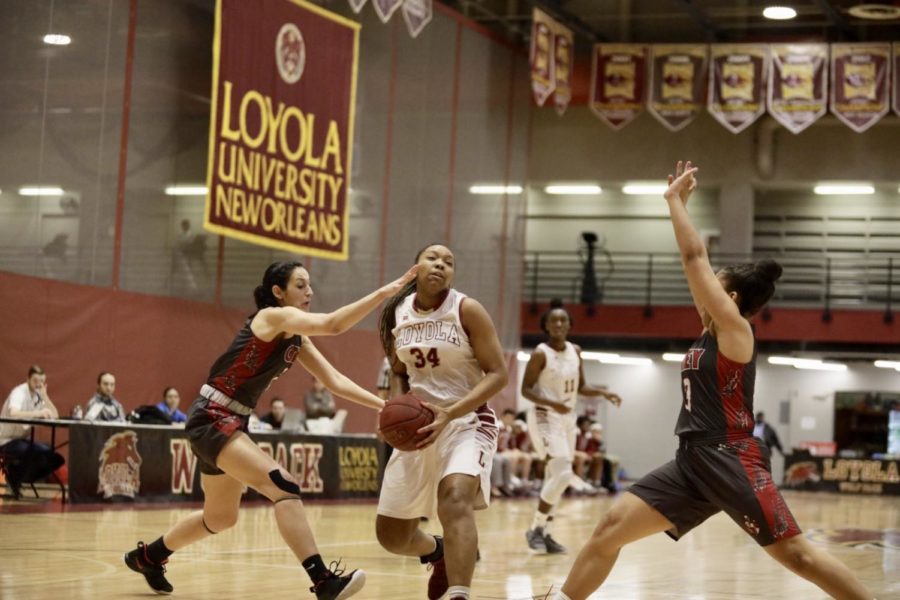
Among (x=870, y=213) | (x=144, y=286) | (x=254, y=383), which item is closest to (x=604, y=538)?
(x=254, y=383)

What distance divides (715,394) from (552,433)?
600cm

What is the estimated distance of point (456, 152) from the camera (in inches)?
1006

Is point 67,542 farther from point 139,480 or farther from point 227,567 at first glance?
point 139,480

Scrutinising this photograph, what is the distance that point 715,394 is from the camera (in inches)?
225

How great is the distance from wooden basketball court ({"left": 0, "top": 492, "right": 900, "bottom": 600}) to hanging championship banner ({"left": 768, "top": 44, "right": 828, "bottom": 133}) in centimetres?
1141

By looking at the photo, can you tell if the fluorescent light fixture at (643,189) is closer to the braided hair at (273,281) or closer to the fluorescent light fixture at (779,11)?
the fluorescent light fixture at (779,11)

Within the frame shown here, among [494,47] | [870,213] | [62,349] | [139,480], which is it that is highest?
[494,47]

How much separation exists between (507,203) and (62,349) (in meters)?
12.3

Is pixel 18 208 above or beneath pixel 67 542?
above

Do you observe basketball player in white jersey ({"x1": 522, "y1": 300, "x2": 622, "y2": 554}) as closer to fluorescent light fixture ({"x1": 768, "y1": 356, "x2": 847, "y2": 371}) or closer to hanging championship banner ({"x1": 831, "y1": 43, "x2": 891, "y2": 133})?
hanging championship banner ({"x1": 831, "y1": 43, "x2": 891, "y2": 133})

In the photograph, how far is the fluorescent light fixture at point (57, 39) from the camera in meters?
16.9

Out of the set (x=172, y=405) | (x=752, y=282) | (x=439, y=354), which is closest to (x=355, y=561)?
(x=439, y=354)

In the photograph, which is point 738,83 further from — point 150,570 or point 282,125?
point 150,570

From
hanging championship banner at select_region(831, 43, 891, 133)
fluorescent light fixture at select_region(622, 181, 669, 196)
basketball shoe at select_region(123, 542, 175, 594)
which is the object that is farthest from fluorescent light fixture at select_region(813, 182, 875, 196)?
basketball shoe at select_region(123, 542, 175, 594)
